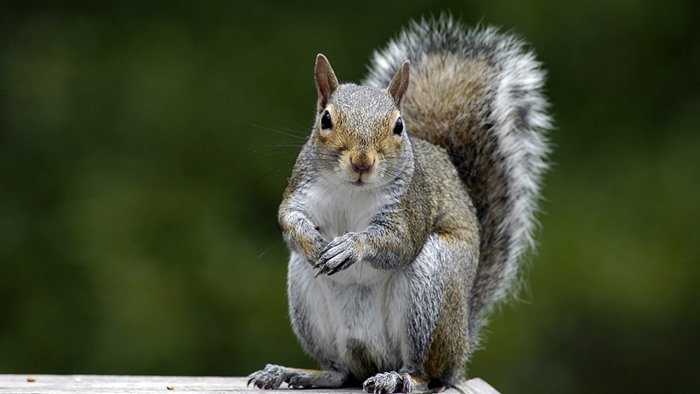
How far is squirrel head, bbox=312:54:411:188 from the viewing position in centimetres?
251

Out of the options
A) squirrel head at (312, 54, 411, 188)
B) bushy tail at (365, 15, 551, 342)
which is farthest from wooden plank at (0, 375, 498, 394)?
squirrel head at (312, 54, 411, 188)

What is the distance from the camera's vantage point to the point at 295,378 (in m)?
2.92

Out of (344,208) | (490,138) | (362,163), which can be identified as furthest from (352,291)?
(490,138)

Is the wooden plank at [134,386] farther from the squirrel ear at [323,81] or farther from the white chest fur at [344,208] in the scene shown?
the squirrel ear at [323,81]

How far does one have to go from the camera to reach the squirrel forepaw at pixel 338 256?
2.56 meters

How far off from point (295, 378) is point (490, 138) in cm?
84

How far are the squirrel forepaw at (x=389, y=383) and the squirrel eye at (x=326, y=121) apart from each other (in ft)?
1.93

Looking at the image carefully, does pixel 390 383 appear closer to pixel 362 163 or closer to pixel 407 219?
pixel 407 219

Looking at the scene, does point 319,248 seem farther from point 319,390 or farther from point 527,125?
point 527,125

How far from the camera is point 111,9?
15.7 feet

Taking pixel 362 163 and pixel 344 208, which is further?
pixel 344 208

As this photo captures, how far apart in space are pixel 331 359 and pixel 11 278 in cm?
187

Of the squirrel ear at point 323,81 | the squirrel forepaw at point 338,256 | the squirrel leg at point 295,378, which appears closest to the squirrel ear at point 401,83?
the squirrel ear at point 323,81

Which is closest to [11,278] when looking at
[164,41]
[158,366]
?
[158,366]
